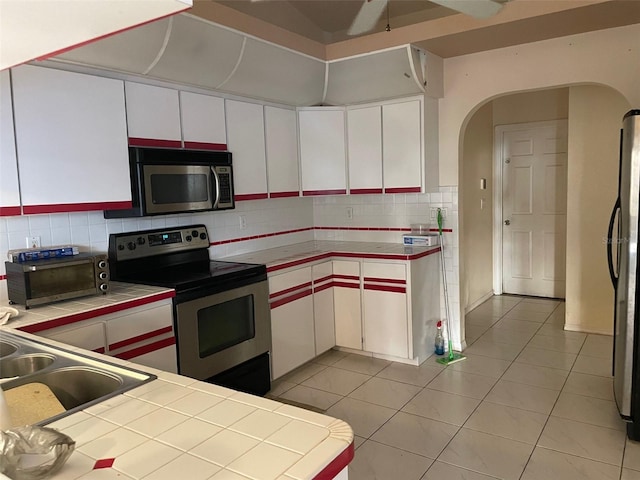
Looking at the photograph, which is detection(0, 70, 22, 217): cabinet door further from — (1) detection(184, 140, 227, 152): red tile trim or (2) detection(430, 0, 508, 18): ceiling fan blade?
(2) detection(430, 0, 508, 18): ceiling fan blade

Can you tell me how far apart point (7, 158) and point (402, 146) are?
2.85m

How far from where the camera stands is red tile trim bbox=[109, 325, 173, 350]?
2488 millimetres

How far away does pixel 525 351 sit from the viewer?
4211 millimetres

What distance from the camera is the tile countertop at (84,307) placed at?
7.18 ft

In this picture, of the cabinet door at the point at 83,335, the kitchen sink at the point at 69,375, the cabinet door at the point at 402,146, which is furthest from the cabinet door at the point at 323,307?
the kitchen sink at the point at 69,375

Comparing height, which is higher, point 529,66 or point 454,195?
point 529,66

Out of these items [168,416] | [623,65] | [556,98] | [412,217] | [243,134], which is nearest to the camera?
[168,416]

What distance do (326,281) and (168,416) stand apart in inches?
117

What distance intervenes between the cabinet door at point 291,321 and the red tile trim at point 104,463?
2.51m

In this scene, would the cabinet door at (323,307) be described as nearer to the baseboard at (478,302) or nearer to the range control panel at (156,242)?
the range control panel at (156,242)

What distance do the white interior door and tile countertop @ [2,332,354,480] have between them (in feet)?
17.5

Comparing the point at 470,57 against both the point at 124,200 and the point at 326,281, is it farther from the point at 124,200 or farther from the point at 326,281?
the point at 124,200

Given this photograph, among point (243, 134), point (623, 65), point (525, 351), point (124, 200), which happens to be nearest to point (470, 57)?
point (623, 65)

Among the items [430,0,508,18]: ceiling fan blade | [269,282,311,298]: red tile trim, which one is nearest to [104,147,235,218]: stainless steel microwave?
[269,282,311,298]: red tile trim
